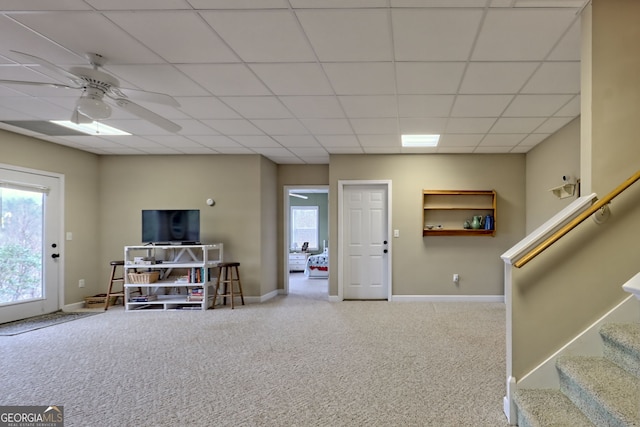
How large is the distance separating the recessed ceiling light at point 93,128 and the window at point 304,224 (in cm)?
756

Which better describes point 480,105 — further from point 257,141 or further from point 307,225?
point 307,225

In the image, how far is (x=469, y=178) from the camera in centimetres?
607

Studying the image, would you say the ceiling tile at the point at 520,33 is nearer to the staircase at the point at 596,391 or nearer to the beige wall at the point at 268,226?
the staircase at the point at 596,391

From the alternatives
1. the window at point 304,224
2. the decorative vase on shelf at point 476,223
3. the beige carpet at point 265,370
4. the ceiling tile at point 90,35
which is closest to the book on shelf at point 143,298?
the beige carpet at point 265,370

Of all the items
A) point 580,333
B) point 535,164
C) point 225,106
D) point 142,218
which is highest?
point 225,106

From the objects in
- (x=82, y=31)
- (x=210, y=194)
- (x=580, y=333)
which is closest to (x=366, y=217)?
(x=210, y=194)

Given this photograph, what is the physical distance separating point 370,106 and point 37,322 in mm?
4987

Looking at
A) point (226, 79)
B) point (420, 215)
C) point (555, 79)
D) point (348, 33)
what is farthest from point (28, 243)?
point (555, 79)

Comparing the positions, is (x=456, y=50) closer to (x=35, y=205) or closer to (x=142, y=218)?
(x=142, y=218)

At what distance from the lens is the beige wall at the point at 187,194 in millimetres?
6207

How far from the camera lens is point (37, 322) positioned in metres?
4.77

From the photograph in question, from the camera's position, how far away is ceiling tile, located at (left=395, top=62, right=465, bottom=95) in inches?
113

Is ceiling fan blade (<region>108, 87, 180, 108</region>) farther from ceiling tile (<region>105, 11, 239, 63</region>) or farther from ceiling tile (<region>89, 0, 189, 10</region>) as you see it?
ceiling tile (<region>89, 0, 189, 10</region>)

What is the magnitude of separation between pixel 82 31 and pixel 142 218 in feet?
12.9
